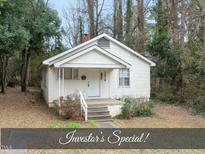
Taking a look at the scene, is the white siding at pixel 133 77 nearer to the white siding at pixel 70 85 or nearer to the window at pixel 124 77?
the window at pixel 124 77

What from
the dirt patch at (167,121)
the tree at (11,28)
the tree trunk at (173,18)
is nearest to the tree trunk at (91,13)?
the tree trunk at (173,18)

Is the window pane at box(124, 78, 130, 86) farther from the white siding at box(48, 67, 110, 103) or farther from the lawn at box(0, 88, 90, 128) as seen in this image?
the lawn at box(0, 88, 90, 128)

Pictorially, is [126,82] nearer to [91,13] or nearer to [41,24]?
[41,24]

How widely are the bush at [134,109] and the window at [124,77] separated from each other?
13.0ft

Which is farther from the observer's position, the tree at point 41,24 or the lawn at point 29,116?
the tree at point 41,24

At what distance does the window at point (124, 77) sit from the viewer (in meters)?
21.2

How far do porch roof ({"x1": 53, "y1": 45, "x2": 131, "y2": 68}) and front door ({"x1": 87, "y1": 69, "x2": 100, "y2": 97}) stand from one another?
1864 mm

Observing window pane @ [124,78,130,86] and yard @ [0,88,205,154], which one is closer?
yard @ [0,88,205,154]

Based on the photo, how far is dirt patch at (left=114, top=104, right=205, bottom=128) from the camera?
1421 centimetres

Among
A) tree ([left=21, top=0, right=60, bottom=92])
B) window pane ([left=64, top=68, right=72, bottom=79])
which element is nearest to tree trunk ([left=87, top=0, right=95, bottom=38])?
tree ([left=21, top=0, right=60, bottom=92])

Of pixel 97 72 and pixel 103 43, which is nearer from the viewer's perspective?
pixel 97 72

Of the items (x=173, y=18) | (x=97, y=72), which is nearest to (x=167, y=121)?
(x=97, y=72)

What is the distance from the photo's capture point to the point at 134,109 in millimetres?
16594

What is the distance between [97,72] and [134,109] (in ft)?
14.8
